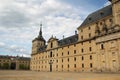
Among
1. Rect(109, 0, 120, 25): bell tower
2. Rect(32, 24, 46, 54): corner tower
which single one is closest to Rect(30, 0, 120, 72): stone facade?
Rect(109, 0, 120, 25): bell tower

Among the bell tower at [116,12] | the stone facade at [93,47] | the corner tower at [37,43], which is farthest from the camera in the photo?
the corner tower at [37,43]

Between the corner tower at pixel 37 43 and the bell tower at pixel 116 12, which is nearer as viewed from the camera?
the bell tower at pixel 116 12

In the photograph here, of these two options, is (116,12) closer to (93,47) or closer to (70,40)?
(93,47)

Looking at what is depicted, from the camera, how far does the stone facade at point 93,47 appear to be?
132 feet

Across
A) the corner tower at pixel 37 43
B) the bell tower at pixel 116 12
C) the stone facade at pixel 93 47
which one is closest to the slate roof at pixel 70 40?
the stone facade at pixel 93 47

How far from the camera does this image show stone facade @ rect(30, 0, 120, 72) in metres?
40.2

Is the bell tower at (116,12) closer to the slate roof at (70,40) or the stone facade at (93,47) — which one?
the stone facade at (93,47)

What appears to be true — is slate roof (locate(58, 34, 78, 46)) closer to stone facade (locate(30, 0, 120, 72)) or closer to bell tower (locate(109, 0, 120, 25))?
stone facade (locate(30, 0, 120, 72))

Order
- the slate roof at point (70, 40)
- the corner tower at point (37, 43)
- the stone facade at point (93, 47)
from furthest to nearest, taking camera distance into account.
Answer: the corner tower at point (37, 43), the slate roof at point (70, 40), the stone facade at point (93, 47)

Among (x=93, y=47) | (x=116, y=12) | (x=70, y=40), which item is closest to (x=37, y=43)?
(x=70, y=40)

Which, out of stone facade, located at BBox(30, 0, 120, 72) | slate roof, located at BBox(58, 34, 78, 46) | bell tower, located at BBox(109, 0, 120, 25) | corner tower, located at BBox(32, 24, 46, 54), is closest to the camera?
stone facade, located at BBox(30, 0, 120, 72)

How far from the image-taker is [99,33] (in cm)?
4659

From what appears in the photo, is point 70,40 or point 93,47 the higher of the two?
point 70,40

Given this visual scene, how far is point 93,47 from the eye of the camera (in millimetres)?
47969
